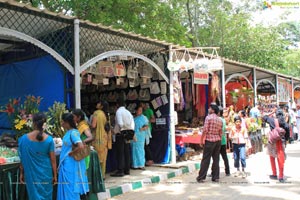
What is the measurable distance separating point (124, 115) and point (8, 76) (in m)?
2.81

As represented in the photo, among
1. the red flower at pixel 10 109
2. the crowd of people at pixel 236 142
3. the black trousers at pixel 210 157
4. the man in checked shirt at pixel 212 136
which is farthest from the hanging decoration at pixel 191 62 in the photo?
the red flower at pixel 10 109

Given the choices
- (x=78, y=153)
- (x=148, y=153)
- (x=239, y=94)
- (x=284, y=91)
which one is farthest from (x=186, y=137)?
(x=284, y=91)

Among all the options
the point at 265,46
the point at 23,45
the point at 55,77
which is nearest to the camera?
the point at 55,77

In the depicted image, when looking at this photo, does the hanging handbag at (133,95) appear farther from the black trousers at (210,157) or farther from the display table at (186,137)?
the black trousers at (210,157)

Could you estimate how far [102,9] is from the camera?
1529 centimetres

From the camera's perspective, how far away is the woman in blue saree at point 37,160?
14.3 ft

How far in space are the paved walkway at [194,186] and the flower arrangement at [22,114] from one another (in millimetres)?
1819

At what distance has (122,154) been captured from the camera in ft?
25.1

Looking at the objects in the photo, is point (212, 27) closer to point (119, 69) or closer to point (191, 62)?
point (191, 62)

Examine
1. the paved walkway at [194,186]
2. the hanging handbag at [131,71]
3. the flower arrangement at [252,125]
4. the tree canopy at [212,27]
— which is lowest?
the paved walkway at [194,186]

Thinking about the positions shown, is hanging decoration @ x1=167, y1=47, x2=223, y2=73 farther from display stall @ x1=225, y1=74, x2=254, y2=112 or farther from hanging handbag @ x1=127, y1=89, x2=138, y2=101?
display stall @ x1=225, y1=74, x2=254, y2=112

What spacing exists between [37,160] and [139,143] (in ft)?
14.1

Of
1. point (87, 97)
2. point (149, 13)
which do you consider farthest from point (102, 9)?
point (87, 97)

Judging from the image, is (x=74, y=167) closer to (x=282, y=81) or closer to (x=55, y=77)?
(x=55, y=77)
